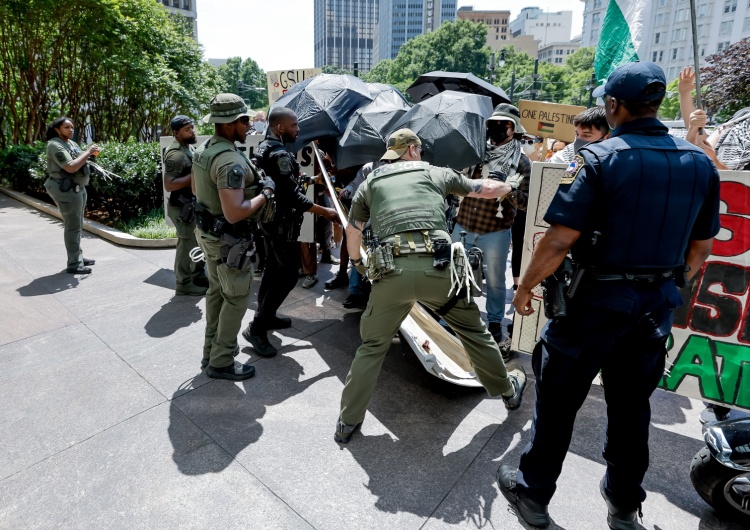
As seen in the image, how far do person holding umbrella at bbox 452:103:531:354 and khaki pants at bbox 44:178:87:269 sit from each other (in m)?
4.59

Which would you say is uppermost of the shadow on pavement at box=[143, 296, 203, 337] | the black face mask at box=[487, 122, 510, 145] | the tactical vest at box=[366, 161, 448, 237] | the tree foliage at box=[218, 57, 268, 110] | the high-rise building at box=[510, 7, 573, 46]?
the high-rise building at box=[510, 7, 573, 46]

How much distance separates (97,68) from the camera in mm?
12906

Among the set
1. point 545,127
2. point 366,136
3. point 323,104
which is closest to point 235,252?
point 366,136

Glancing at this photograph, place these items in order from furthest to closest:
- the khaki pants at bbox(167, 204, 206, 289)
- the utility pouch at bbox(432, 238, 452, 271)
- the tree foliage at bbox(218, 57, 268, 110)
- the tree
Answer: the tree foliage at bbox(218, 57, 268, 110) → the tree → the khaki pants at bbox(167, 204, 206, 289) → the utility pouch at bbox(432, 238, 452, 271)

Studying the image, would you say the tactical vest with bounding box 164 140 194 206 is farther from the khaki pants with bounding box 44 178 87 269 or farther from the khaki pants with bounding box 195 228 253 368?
the khaki pants with bounding box 195 228 253 368

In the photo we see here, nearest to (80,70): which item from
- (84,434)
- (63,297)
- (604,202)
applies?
(63,297)

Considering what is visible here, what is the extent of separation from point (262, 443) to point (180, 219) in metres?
3.15

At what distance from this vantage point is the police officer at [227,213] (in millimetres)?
3180

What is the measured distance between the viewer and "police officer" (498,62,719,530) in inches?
76.1

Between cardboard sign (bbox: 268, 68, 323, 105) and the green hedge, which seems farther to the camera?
cardboard sign (bbox: 268, 68, 323, 105)

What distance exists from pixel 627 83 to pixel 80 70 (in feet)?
48.5

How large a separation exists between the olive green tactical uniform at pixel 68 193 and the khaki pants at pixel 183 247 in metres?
1.39

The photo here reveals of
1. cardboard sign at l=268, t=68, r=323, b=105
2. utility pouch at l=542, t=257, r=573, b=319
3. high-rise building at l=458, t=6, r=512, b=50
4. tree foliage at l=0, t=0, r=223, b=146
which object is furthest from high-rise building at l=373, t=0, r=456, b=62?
utility pouch at l=542, t=257, r=573, b=319

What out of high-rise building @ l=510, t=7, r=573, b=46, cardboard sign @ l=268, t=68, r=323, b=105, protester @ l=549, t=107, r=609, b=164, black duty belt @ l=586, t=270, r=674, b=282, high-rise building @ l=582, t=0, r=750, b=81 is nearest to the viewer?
black duty belt @ l=586, t=270, r=674, b=282
